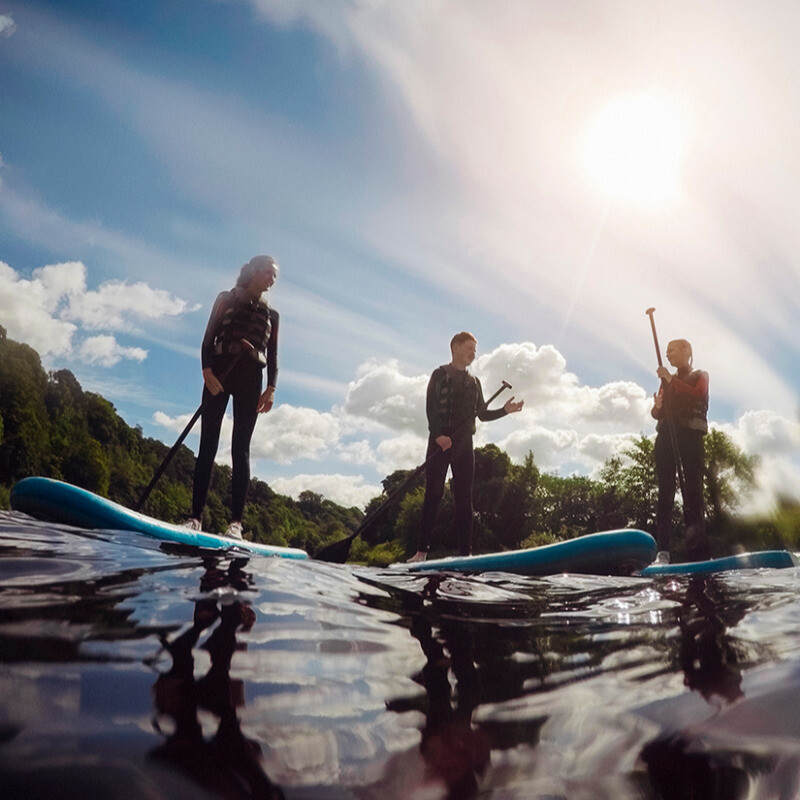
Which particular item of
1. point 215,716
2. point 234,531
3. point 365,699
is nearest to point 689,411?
point 234,531

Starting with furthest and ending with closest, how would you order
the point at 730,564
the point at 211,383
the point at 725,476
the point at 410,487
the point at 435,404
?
1. the point at 410,487
2. the point at 725,476
3. the point at 435,404
4. the point at 730,564
5. the point at 211,383

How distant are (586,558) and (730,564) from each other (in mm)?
1824

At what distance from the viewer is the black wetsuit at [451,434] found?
17.5 ft

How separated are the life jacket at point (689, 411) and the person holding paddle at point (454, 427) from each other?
1.69 meters

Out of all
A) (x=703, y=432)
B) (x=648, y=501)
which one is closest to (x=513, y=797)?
(x=703, y=432)

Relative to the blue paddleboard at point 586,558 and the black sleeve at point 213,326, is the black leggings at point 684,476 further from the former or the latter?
the black sleeve at point 213,326

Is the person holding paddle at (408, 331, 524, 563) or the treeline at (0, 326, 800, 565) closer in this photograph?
the person holding paddle at (408, 331, 524, 563)

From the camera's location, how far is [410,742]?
78cm

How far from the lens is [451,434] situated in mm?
5352

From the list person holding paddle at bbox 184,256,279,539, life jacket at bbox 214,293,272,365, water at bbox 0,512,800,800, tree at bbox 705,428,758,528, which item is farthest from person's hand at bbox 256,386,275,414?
tree at bbox 705,428,758,528

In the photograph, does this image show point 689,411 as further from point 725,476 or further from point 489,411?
point 725,476

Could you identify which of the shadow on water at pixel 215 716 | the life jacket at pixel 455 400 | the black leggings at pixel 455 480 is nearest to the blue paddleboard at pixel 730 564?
the black leggings at pixel 455 480

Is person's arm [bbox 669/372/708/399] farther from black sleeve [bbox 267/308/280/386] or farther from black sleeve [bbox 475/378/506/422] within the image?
black sleeve [bbox 267/308/280/386]

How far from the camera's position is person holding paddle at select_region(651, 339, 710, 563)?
5.77 meters
